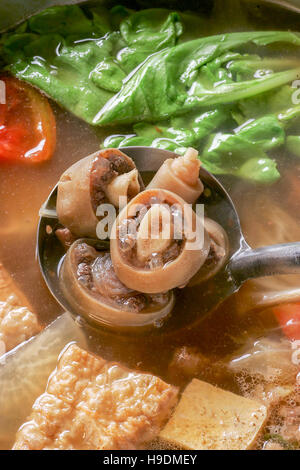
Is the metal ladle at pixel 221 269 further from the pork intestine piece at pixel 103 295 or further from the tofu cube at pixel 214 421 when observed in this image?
the tofu cube at pixel 214 421

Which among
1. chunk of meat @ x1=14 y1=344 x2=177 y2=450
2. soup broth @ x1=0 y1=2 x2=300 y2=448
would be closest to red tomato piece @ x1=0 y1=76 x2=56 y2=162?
soup broth @ x1=0 y1=2 x2=300 y2=448

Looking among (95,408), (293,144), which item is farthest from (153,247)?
(293,144)

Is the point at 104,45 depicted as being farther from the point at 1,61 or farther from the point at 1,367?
the point at 1,367

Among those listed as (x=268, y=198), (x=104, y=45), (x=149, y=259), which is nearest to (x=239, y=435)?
(x=149, y=259)

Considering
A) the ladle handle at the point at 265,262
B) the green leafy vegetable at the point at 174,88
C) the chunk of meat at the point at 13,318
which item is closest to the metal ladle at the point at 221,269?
the ladle handle at the point at 265,262

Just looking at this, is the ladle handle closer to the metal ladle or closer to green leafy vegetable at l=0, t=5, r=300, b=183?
the metal ladle

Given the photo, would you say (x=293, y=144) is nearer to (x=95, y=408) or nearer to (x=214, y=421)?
(x=214, y=421)
